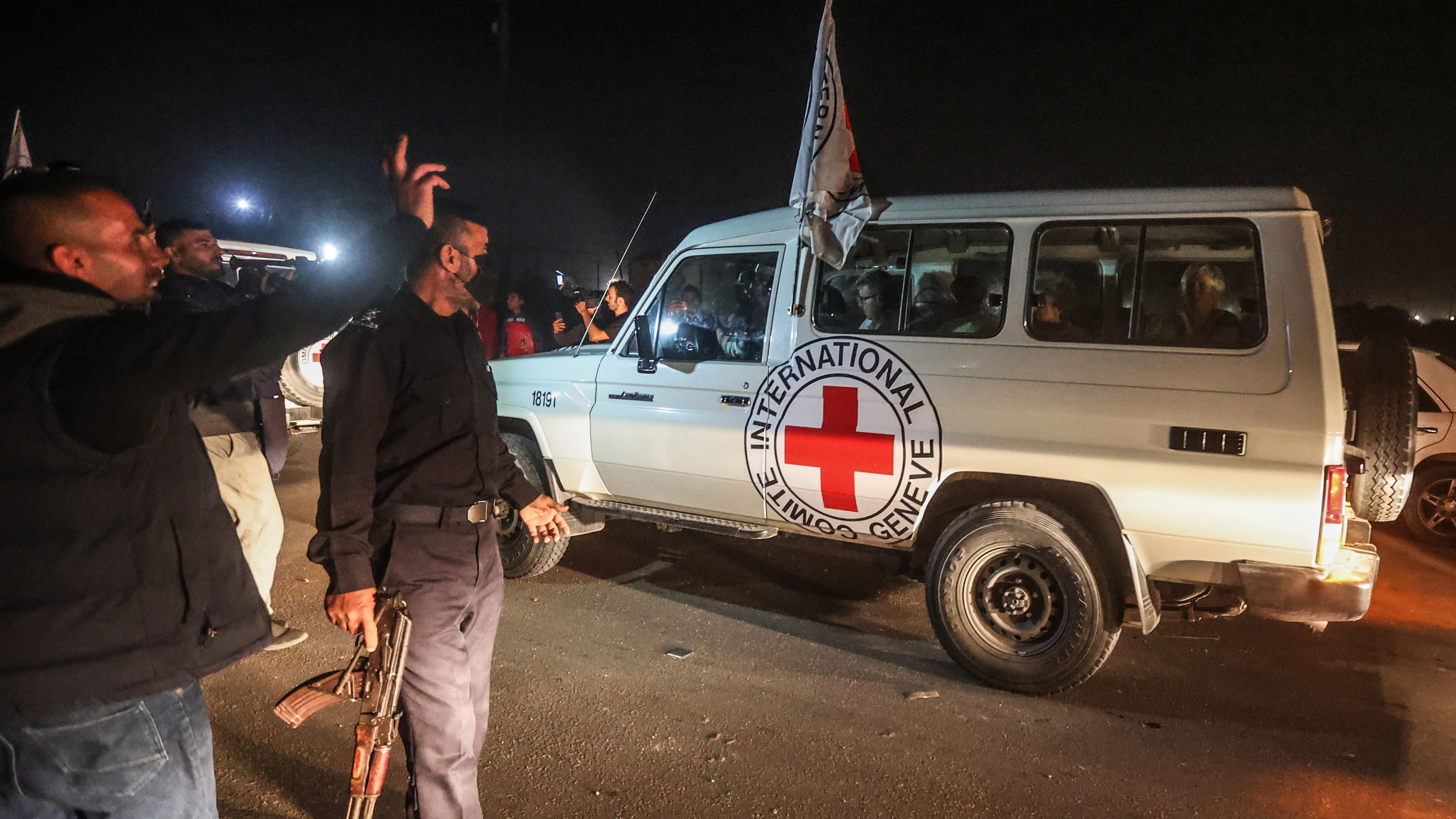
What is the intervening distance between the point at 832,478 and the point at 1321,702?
7.86 ft

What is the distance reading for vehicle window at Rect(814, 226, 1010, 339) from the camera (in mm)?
4066

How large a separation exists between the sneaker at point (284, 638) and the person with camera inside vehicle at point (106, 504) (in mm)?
2937

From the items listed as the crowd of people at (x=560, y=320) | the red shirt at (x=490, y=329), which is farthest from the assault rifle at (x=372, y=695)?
the red shirt at (x=490, y=329)

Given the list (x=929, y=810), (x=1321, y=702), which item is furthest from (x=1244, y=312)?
(x=929, y=810)

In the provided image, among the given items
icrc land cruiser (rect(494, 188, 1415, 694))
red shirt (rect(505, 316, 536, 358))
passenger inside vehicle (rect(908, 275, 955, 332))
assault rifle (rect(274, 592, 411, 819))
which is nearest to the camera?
assault rifle (rect(274, 592, 411, 819))

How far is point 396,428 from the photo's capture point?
7.69 feet

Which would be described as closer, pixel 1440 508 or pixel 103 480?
pixel 103 480

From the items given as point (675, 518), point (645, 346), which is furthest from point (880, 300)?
point (675, 518)

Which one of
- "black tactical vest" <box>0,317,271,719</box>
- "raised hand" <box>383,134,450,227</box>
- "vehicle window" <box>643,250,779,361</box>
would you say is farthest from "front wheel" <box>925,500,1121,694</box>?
"black tactical vest" <box>0,317,271,719</box>

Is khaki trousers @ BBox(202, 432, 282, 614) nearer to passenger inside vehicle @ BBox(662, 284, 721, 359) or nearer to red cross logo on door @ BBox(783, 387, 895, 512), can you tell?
passenger inside vehicle @ BBox(662, 284, 721, 359)

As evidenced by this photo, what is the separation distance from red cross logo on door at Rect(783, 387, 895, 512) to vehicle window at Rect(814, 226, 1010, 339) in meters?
0.37

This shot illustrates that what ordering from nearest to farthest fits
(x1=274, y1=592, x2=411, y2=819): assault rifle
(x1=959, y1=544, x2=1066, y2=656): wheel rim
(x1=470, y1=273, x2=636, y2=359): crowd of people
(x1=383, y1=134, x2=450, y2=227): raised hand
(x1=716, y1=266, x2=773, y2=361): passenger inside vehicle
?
(x1=383, y1=134, x2=450, y2=227): raised hand < (x1=274, y1=592, x2=411, y2=819): assault rifle < (x1=959, y1=544, x2=1066, y2=656): wheel rim < (x1=716, y1=266, x2=773, y2=361): passenger inside vehicle < (x1=470, y1=273, x2=636, y2=359): crowd of people

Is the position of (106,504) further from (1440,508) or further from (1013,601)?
(1440,508)

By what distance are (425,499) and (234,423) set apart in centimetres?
203
